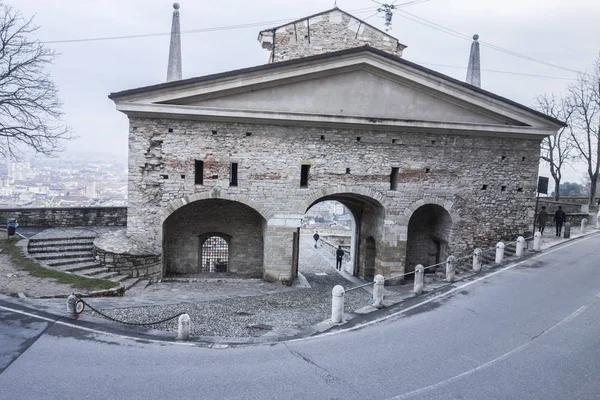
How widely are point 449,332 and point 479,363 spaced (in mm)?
1487

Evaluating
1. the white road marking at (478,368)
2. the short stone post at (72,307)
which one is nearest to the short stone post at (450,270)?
the white road marking at (478,368)

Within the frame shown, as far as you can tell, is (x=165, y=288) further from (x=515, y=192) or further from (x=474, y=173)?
(x=515, y=192)

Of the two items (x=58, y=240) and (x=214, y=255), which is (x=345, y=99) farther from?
(x=58, y=240)

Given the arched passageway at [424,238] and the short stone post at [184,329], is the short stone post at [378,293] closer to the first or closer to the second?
the short stone post at [184,329]

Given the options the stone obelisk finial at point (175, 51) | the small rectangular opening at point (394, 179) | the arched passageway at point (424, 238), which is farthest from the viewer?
the stone obelisk finial at point (175, 51)

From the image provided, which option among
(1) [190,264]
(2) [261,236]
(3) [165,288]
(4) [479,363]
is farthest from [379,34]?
(4) [479,363]

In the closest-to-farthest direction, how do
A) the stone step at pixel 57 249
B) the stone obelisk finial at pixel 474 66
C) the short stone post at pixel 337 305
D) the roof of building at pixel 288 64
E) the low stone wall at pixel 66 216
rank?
the short stone post at pixel 337 305
the roof of building at pixel 288 64
the stone step at pixel 57 249
the low stone wall at pixel 66 216
the stone obelisk finial at pixel 474 66

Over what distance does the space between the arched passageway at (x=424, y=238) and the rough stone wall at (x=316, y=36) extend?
9.40 meters

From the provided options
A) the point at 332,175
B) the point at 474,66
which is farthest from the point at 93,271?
the point at 474,66

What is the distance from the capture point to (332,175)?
15117mm

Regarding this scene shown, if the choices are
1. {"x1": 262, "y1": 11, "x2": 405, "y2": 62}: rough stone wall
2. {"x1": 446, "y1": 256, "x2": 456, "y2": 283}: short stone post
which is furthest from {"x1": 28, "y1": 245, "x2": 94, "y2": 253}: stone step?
{"x1": 446, "y1": 256, "x2": 456, "y2": 283}: short stone post

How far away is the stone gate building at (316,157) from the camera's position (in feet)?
46.3

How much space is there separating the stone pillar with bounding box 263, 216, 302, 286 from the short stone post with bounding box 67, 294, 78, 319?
7158 millimetres

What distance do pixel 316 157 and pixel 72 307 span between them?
9316mm
